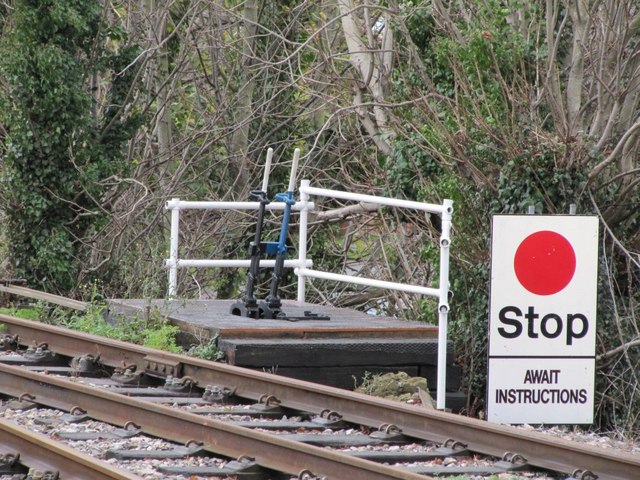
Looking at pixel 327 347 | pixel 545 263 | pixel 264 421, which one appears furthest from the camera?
pixel 327 347

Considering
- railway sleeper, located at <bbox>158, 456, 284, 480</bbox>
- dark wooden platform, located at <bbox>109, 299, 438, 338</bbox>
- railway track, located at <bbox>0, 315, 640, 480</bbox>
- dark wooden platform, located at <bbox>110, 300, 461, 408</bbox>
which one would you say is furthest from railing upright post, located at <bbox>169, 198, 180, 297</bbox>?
railway sleeper, located at <bbox>158, 456, 284, 480</bbox>

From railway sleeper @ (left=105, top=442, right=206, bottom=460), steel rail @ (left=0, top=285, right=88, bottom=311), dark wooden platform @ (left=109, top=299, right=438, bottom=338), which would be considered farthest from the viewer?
steel rail @ (left=0, top=285, right=88, bottom=311)

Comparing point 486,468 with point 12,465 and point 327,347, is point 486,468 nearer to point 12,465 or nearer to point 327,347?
point 12,465

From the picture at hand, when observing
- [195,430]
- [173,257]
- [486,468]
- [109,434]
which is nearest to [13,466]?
[109,434]

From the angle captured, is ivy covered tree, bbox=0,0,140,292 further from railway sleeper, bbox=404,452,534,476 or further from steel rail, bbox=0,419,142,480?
railway sleeper, bbox=404,452,534,476

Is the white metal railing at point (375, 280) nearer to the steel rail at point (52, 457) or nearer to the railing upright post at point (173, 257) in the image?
the railing upright post at point (173, 257)

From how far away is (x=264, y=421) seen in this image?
7.68 m

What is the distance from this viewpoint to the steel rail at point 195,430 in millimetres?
5789

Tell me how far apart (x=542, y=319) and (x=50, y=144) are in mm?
11980

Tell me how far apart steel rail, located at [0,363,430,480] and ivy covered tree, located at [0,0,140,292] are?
976 centimetres

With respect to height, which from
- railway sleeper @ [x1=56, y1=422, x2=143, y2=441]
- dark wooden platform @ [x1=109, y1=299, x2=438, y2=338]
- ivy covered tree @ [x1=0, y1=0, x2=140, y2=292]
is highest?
ivy covered tree @ [x1=0, y1=0, x2=140, y2=292]

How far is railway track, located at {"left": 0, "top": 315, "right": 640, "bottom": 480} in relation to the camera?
614cm

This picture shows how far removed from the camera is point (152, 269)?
11.8 m

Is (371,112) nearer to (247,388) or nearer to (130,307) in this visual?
(130,307)
